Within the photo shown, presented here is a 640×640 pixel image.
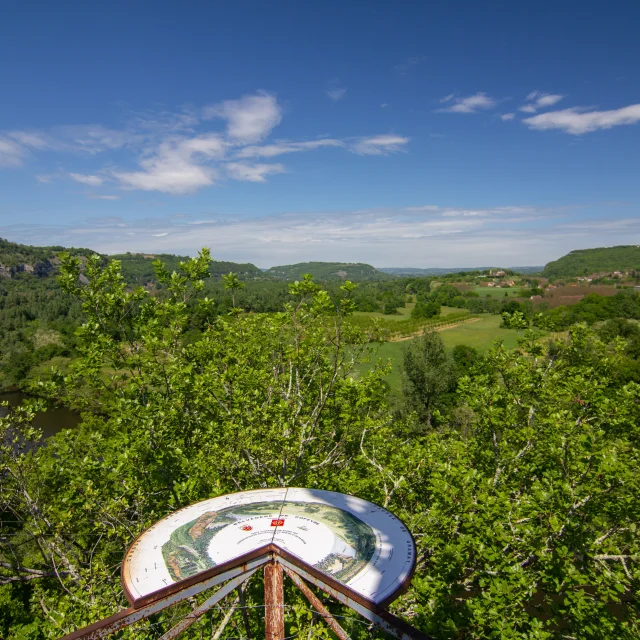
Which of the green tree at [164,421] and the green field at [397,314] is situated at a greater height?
the green tree at [164,421]

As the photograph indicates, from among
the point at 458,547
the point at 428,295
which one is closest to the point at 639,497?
the point at 458,547

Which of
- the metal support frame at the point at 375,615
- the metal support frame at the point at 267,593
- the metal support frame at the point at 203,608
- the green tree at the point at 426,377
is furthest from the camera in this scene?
the green tree at the point at 426,377

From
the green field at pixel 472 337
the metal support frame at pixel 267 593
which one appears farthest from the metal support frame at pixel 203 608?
the green field at pixel 472 337

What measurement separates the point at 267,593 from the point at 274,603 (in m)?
0.21

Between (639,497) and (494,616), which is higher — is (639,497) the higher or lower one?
the higher one

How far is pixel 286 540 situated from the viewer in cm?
537

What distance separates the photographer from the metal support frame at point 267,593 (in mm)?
3912

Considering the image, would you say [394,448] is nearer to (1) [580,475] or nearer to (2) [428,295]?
(1) [580,475]

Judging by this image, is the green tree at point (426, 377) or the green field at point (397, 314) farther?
the green field at point (397, 314)

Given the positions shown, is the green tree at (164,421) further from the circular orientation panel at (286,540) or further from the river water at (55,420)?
the river water at (55,420)

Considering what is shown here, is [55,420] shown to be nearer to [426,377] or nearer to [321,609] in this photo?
[426,377]

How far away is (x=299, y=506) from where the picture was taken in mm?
6500

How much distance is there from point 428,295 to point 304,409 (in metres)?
190

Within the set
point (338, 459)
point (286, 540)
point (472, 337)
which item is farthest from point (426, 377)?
point (472, 337)
